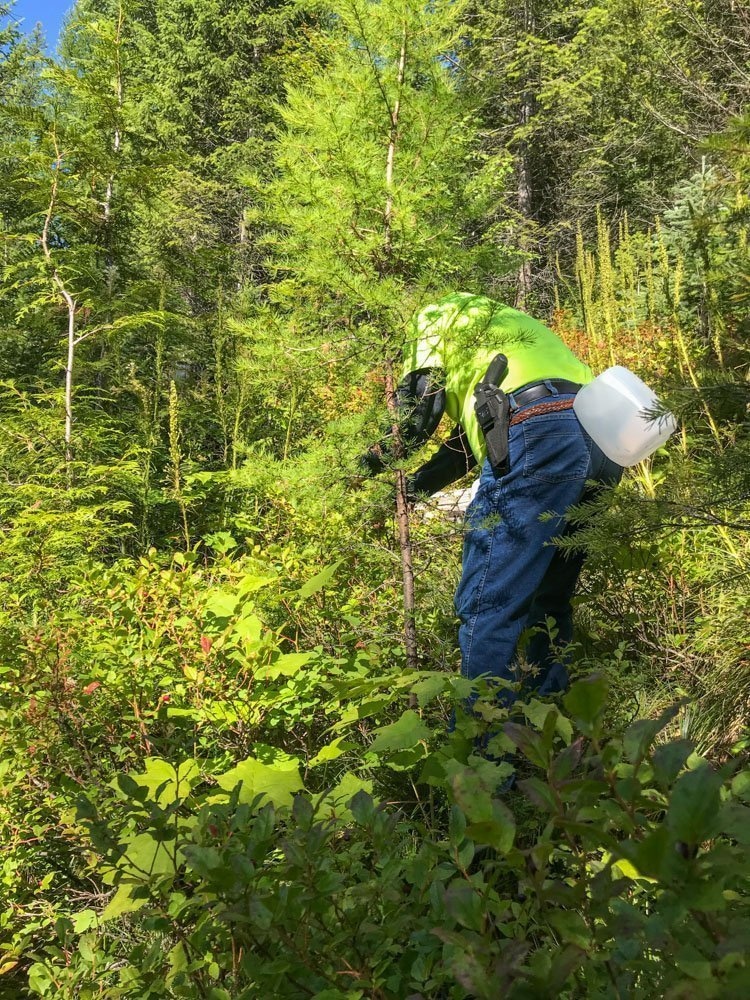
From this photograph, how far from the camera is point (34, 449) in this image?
3420mm

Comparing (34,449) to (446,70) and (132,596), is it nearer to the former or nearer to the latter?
(132,596)

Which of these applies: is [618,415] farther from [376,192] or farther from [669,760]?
[669,760]

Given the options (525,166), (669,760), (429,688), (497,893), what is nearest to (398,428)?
(429,688)

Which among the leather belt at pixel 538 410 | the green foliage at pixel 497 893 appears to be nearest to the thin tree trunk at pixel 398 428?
the leather belt at pixel 538 410

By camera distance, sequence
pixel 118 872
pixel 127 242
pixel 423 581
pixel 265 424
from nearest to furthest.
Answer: pixel 118 872 → pixel 423 581 → pixel 127 242 → pixel 265 424

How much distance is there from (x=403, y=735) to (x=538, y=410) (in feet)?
3.93

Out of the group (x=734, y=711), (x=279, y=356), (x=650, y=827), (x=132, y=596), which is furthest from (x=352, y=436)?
(x=734, y=711)

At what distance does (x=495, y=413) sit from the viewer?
2125 millimetres

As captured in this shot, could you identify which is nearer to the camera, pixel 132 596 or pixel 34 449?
pixel 132 596

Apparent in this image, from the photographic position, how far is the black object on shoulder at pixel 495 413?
6.95 feet

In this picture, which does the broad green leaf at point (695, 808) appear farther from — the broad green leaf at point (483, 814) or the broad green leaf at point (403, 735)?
the broad green leaf at point (403, 735)

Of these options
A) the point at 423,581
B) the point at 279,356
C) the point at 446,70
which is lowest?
the point at 423,581

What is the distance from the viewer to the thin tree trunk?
6.96 feet

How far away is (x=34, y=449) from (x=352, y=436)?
2.13 m
